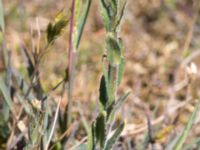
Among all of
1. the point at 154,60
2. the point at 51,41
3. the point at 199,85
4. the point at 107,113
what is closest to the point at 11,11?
the point at 154,60

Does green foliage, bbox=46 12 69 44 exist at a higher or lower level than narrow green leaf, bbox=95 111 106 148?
higher

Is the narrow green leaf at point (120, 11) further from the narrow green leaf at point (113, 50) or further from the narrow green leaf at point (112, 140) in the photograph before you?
the narrow green leaf at point (112, 140)

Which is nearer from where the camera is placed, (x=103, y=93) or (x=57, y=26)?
(x=103, y=93)

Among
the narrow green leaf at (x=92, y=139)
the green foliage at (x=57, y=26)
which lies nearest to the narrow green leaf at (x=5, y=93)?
the green foliage at (x=57, y=26)

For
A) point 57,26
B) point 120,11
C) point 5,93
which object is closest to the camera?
point 120,11

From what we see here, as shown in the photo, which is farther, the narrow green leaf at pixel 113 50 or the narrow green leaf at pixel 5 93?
the narrow green leaf at pixel 5 93

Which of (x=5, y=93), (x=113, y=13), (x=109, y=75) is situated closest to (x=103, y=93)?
(x=109, y=75)

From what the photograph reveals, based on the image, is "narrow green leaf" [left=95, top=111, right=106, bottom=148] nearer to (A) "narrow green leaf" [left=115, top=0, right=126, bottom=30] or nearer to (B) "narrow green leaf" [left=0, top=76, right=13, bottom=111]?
(A) "narrow green leaf" [left=115, top=0, right=126, bottom=30]

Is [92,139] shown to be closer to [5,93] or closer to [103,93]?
[103,93]

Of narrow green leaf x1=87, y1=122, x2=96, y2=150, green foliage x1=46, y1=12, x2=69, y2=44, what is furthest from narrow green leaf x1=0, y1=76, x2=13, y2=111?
A: narrow green leaf x1=87, y1=122, x2=96, y2=150

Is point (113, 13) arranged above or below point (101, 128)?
above

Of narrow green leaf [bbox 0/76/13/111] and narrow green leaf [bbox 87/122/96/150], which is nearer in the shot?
narrow green leaf [bbox 87/122/96/150]
